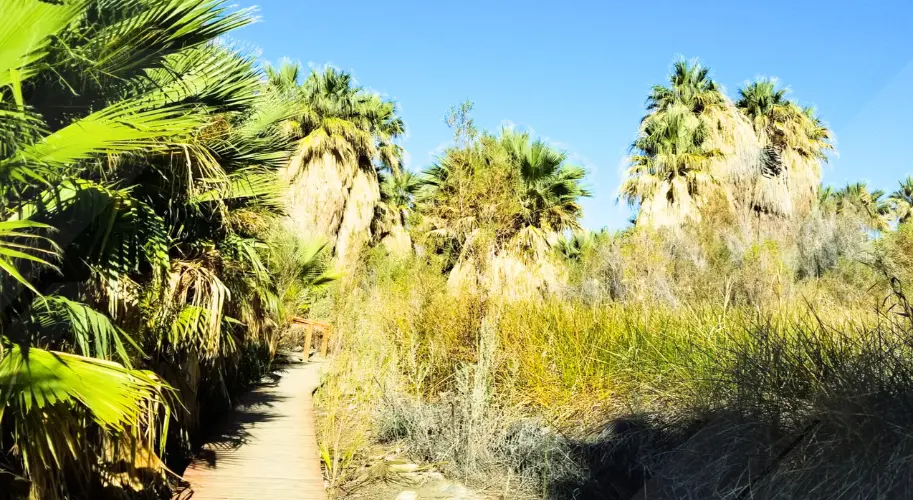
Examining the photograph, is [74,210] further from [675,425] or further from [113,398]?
[675,425]

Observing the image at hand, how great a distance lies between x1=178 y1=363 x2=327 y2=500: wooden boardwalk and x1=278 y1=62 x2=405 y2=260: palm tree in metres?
12.5

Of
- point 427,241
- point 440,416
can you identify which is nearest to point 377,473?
point 440,416

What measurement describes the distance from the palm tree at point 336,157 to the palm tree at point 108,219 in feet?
48.5

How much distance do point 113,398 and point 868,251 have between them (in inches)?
622

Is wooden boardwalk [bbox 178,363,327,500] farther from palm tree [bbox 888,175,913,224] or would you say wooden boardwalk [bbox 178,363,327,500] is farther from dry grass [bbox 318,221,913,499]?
palm tree [bbox 888,175,913,224]

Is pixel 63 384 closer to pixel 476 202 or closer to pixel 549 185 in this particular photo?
pixel 476 202

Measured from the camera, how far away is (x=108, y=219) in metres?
3.79

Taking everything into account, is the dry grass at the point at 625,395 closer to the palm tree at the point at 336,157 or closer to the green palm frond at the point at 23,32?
the green palm frond at the point at 23,32

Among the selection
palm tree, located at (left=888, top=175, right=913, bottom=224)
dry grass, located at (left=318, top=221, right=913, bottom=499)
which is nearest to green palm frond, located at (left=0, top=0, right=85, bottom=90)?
dry grass, located at (left=318, top=221, right=913, bottom=499)

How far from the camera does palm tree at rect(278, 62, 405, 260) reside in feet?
71.0

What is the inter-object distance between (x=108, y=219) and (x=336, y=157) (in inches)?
743

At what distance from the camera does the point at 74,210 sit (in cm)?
358

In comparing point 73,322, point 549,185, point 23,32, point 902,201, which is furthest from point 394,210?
point 902,201

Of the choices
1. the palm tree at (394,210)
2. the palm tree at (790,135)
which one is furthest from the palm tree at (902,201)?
the palm tree at (394,210)
